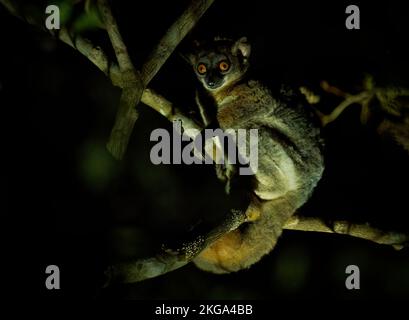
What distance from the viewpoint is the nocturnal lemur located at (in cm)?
344

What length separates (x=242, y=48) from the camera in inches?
147

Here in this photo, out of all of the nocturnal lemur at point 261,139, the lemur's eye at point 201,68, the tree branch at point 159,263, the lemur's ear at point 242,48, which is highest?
the lemur's ear at point 242,48

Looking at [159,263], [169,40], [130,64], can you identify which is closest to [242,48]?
[169,40]

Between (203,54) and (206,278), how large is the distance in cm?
326

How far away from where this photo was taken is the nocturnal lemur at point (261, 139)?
3.44 metres

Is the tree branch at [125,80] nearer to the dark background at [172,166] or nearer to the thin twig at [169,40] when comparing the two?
the thin twig at [169,40]

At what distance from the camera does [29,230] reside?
4906mm

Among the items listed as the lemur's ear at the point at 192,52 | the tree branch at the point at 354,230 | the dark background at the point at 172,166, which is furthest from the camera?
the dark background at the point at 172,166

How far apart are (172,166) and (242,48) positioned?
85.2 inches

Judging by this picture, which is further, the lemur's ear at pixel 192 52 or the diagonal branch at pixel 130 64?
the lemur's ear at pixel 192 52

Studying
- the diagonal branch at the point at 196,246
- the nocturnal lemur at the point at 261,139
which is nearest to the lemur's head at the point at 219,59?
the nocturnal lemur at the point at 261,139

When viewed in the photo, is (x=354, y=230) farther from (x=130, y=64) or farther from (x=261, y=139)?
(x=130, y=64)
